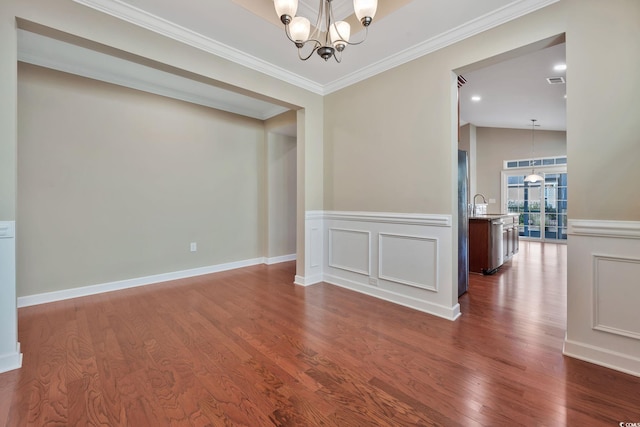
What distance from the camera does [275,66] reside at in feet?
11.0

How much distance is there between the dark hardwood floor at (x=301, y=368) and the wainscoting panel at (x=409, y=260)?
1.11 feet

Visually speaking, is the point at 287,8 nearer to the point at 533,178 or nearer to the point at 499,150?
the point at 533,178

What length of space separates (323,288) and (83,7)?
3.65 meters

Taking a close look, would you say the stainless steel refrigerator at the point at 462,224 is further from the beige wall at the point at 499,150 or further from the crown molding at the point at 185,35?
the beige wall at the point at 499,150

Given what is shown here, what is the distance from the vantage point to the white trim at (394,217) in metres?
2.82

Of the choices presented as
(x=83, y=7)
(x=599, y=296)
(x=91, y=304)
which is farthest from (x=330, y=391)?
(x=83, y=7)

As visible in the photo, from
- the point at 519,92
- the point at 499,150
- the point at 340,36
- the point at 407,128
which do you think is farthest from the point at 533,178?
the point at 340,36

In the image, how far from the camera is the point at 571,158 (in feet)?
6.79

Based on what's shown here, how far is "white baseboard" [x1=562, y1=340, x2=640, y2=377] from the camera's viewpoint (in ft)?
6.07

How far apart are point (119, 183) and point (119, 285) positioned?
1373 mm

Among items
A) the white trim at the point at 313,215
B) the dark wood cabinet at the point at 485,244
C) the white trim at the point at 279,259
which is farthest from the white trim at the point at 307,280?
the dark wood cabinet at the point at 485,244

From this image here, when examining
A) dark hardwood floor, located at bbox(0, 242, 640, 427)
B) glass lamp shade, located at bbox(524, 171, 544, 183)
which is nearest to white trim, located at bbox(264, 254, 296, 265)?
dark hardwood floor, located at bbox(0, 242, 640, 427)

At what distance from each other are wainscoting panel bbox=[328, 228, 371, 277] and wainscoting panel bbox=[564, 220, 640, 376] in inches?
76.5

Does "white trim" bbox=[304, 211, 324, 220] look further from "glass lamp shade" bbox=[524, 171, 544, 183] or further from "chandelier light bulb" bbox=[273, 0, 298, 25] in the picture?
"glass lamp shade" bbox=[524, 171, 544, 183]
